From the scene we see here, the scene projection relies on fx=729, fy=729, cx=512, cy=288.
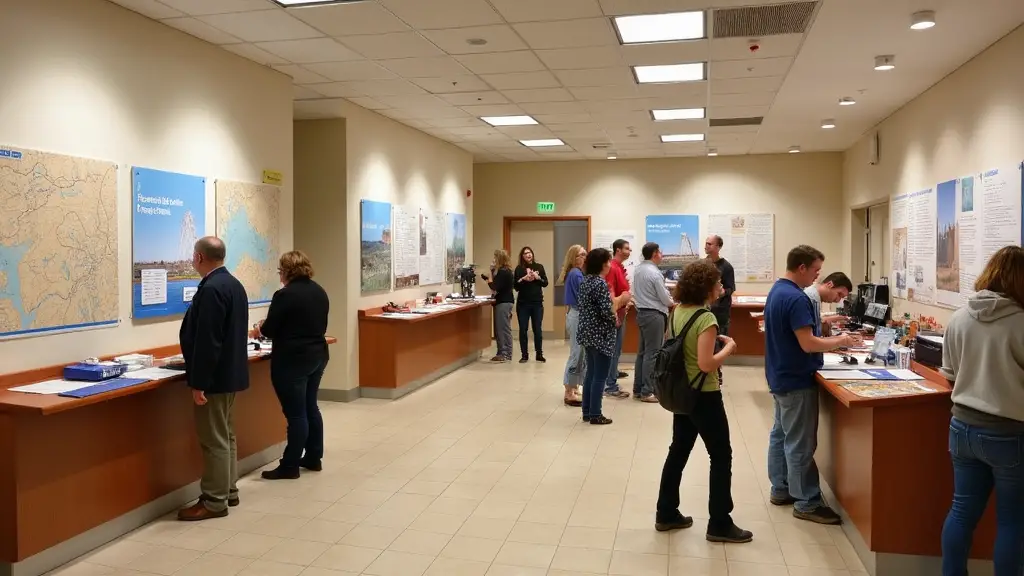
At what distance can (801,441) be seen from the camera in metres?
4.24

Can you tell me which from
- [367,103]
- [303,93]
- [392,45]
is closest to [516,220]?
[367,103]

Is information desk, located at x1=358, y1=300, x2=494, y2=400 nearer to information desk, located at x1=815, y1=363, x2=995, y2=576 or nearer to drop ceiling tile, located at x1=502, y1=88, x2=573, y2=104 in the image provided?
drop ceiling tile, located at x1=502, y1=88, x2=573, y2=104

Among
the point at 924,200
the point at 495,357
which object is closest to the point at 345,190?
the point at 495,357

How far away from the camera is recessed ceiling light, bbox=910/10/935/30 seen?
14.9 ft

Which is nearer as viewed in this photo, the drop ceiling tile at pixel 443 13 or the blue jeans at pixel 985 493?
the blue jeans at pixel 985 493

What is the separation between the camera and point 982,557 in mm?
3453

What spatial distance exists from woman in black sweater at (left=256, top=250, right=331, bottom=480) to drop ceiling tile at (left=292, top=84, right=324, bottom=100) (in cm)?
231

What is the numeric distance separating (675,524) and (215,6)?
421cm

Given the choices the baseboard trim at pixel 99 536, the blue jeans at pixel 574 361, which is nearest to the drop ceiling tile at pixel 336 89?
the blue jeans at pixel 574 361

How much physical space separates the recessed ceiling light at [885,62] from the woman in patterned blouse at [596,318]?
2.59m

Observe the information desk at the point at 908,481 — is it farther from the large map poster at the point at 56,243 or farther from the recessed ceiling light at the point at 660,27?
the large map poster at the point at 56,243

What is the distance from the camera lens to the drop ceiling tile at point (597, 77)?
20.5 feet

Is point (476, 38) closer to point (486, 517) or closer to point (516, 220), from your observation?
point (486, 517)

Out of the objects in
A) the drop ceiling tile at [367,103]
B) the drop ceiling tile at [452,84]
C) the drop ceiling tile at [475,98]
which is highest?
the drop ceiling tile at [367,103]
